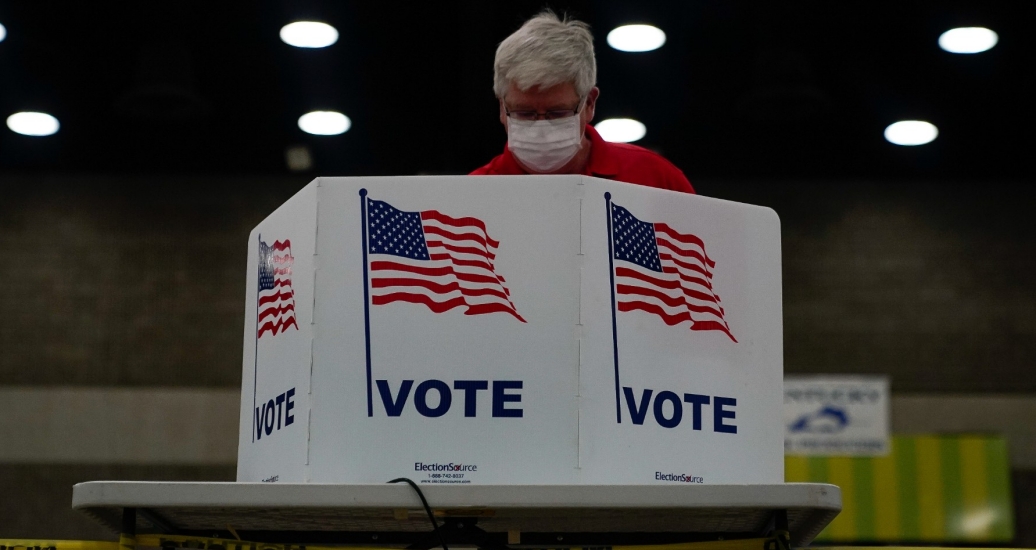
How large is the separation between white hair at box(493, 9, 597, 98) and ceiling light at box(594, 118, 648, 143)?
5.80 metres

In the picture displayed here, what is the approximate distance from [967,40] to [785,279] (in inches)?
113

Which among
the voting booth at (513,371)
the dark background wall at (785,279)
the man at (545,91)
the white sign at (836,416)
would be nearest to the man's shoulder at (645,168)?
the man at (545,91)

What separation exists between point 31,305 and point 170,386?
1.21 m

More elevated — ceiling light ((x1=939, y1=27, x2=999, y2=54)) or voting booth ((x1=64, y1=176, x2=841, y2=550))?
ceiling light ((x1=939, y1=27, x2=999, y2=54))

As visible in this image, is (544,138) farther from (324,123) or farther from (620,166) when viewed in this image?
(324,123)

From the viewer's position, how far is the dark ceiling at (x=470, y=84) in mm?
6883

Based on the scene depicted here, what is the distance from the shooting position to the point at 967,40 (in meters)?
7.07

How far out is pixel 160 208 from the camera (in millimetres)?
9508

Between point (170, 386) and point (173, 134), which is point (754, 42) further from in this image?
point (170, 386)

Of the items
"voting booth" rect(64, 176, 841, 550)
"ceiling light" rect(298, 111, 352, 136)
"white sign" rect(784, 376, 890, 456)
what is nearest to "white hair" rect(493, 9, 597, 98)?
"voting booth" rect(64, 176, 841, 550)

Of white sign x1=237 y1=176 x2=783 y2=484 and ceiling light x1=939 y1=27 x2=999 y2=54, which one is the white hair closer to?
white sign x1=237 y1=176 x2=783 y2=484

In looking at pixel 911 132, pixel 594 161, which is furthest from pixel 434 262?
pixel 911 132

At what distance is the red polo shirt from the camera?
2353 millimetres

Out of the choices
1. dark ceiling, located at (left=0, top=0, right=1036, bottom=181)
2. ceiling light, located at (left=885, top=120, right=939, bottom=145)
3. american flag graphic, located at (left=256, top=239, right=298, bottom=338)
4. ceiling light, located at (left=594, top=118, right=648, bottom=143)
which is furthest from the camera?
ceiling light, located at (left=885, top=120, right=939, bottom=145)
